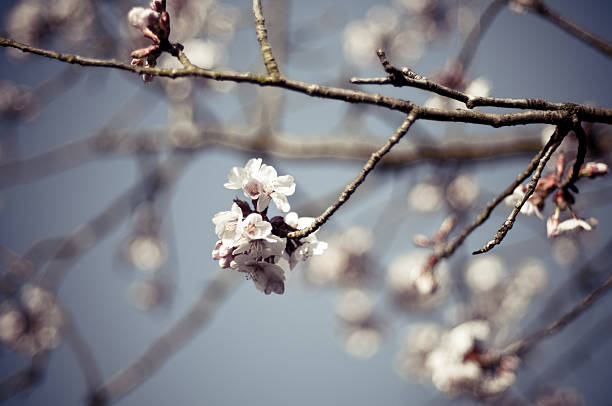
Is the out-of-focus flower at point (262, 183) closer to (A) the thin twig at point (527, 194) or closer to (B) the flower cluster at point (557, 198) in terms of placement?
(A) the thin twig at point (527, 194)

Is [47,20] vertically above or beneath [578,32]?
above

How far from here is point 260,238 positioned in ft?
3.37

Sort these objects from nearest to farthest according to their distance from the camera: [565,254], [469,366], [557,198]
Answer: [557,198], [469,366], [565,254]

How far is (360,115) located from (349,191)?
314cm

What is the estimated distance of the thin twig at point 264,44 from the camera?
0.87 metres

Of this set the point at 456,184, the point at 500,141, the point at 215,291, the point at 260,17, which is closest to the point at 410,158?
the point at 500,141

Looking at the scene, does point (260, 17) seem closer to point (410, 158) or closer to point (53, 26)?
point (410, 158)

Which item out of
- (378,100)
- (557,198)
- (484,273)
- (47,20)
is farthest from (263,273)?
(47,20)

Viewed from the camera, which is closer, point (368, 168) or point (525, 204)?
point (368, 168)

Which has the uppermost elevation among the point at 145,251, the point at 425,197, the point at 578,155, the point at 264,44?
the point at 425,197

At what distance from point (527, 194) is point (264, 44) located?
0.75 m

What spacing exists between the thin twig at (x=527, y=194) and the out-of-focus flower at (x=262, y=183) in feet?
1.86

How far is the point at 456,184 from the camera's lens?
14.2 feet

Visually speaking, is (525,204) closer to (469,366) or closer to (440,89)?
(440,89)
